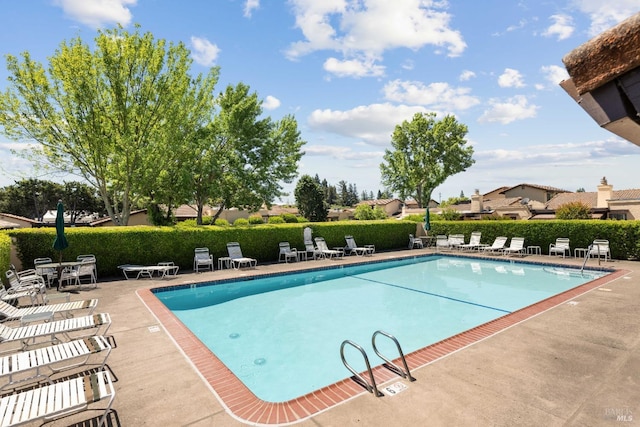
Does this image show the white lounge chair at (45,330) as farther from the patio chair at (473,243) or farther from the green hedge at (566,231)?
the green hedge at (566,231)

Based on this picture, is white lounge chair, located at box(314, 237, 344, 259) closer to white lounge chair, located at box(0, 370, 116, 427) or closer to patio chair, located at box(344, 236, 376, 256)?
patio chair, located at box(344, 236, 376, 256)

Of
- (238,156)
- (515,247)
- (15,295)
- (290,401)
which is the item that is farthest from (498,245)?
(15,295)

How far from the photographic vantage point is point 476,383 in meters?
4.59

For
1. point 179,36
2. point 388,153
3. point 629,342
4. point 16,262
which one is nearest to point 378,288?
point 629,342

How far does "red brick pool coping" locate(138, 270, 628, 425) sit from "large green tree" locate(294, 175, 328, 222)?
1297 inches

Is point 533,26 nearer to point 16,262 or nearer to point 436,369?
point 436,369

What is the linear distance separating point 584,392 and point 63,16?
59.7 feet

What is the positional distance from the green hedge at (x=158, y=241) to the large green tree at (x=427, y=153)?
26349mm

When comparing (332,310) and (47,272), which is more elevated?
(47,272)

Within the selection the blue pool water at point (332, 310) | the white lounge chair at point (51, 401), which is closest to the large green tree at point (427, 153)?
the blue pool water at point (332, 310)

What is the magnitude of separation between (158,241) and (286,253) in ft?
20.0

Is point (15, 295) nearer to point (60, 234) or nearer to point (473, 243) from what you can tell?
point (60, 234)

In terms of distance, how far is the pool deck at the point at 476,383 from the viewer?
12.7 ft

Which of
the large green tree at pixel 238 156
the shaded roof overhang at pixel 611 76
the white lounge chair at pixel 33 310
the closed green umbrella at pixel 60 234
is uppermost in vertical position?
the large green tree at pixel 238 156
